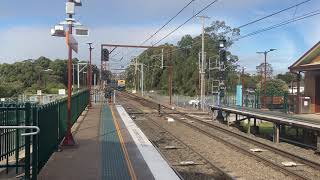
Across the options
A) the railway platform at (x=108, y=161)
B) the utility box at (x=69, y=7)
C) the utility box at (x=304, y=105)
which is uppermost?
the utility box at (x=69, y=7)

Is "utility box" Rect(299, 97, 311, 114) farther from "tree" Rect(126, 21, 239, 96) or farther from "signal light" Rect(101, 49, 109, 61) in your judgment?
"tree" Rect(126, 21, 239, 96)

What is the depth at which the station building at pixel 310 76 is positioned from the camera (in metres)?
32.1

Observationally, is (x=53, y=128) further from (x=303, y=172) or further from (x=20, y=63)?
(x=20, y=63)

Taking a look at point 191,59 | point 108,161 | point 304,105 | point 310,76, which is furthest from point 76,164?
point 191,59

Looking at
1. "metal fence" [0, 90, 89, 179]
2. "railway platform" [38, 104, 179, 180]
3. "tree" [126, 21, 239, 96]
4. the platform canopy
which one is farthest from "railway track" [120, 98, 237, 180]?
"tree" [126, 21, 239, 96]

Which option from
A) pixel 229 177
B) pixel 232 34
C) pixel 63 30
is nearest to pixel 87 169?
pixel 229 177

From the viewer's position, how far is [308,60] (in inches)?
1308

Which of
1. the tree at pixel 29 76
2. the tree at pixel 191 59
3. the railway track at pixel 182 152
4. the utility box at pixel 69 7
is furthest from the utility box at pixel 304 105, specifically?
the tree at pixel 29 76

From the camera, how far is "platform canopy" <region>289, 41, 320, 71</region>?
32.1 metres

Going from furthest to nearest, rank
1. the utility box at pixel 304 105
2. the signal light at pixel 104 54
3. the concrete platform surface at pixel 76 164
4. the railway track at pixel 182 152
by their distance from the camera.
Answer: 1. the signal light at pixel 104 54
2. the utility box at pixel 304 105
3. the railway track at pixel 182 152
4. the concrete platform surface at pixel 76 164

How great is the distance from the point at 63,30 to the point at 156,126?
646 inches

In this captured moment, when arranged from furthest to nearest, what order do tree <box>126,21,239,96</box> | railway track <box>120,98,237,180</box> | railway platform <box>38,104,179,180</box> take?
1. tree <box>126,21,239,96</box>
2. railway track <box>120,98,237,180</box>
3. railway platform <box>38,104,179,180</box>

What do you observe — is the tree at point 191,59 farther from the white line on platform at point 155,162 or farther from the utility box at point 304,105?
the white line on platform at point 155,162

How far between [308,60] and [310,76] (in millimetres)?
1054
